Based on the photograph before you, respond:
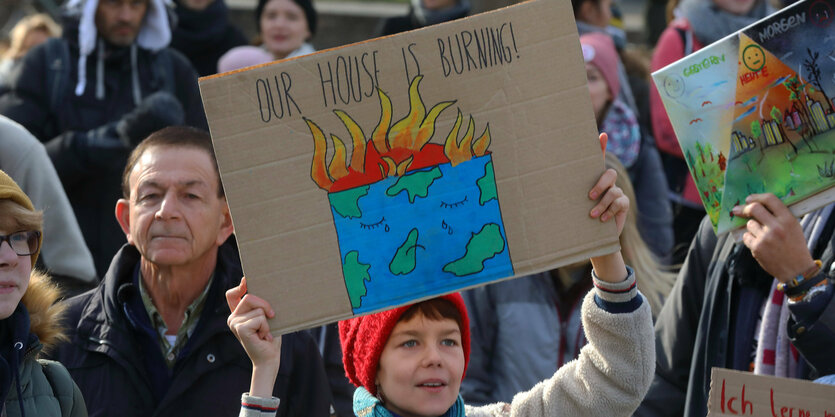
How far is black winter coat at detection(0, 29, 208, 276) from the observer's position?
17.0 ft

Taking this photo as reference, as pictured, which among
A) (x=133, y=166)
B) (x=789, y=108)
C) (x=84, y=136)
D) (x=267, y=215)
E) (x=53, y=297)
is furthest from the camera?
(x=84, y=136)

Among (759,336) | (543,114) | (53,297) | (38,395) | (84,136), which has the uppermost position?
(84,136)

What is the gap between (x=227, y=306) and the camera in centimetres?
364

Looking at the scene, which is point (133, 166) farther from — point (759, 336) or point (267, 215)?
point (759, 336)

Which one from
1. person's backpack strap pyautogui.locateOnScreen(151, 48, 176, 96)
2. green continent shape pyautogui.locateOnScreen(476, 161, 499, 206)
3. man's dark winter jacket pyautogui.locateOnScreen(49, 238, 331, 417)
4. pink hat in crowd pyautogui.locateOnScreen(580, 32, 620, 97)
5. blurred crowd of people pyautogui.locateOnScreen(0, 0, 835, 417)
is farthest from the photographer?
pink hat in crowd pyautogui.locateOnScreen(580, 32, 620, 97)

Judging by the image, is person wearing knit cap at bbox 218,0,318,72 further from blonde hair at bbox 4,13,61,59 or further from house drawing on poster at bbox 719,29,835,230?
house drawing on poster at bbox 719,29,835,230

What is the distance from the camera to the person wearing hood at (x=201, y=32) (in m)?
6.80

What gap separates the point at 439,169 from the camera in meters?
2.90

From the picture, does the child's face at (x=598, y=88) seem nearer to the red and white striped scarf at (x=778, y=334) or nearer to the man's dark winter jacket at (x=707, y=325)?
the man's dark winter jacket at (x=707, y=325)

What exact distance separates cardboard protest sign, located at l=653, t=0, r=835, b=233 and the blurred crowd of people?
0.32ft

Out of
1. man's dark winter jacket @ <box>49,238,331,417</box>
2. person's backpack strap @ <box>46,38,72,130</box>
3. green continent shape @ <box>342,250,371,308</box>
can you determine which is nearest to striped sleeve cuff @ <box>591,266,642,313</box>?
green continent shape @ <box>342,250,371,308</box>

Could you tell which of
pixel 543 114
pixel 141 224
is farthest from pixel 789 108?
pixel 141 224

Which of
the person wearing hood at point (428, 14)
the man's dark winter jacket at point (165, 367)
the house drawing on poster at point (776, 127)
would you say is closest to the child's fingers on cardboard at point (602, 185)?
the house drawing on poster at point (776, 127)

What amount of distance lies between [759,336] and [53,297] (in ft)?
7.20
